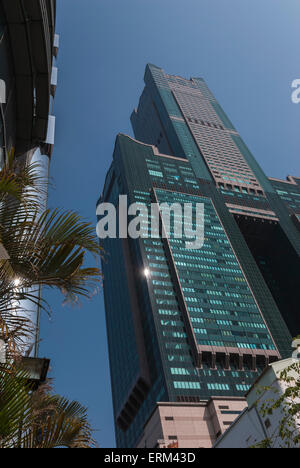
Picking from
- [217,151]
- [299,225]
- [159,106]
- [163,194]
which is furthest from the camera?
[159,106]

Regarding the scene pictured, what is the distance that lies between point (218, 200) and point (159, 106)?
84.6 meters

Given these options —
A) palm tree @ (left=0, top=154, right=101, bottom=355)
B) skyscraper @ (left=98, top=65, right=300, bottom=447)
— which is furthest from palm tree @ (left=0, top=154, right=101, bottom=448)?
skyscraper @ (left=98, top=65, right=300, bottom=447)

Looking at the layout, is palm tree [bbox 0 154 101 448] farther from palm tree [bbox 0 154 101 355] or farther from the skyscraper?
the skyscraper

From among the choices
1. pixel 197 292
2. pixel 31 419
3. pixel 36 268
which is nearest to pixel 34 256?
pixel 36 268

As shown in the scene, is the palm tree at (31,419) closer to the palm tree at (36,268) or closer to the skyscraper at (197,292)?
the palm tree at (36,268)

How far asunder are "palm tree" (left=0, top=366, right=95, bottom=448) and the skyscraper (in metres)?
55.4

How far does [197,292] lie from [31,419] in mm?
102773

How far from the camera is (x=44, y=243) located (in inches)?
173

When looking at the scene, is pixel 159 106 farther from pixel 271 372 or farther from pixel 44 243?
pixel 44 243

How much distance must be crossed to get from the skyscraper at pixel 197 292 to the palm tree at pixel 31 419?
5540 centimetres

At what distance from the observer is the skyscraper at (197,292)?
85.6 meters

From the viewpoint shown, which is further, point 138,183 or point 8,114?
point 138,183

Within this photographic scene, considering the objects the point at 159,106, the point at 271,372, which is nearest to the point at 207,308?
the point at 271,372
